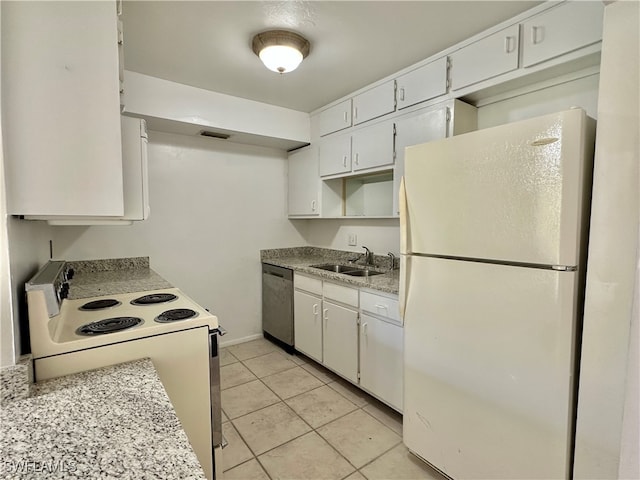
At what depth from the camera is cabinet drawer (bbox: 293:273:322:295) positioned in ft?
9.07

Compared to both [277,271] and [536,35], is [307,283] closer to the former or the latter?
[277,271]

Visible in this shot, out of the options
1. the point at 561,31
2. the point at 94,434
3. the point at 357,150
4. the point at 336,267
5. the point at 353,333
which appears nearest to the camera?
the point at 94,434

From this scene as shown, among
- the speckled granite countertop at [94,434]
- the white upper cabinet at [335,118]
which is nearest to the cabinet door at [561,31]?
the white upper cabinet at [335,118]

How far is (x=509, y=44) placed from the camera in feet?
5.95

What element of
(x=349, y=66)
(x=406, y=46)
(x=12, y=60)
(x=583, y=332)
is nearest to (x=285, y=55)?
(x=349, y=66)

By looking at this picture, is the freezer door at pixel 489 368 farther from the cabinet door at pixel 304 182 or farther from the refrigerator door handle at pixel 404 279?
the cabinet door at pixel 304 182

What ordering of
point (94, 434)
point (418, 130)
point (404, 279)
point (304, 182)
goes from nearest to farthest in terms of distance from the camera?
1. point (94, 434)
2. point (404, 279)
3. point (418, 130)
4. point (304, 182)

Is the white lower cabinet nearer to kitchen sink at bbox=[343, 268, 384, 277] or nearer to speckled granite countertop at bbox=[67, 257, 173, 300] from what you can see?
kitchen sink at bbox=[343, 268, 384, 277]

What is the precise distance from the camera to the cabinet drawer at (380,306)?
2.08m

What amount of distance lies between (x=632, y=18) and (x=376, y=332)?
1.91 m

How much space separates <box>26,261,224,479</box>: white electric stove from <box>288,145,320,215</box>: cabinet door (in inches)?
76.5

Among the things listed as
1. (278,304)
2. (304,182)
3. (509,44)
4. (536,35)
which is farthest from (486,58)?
(278,304)

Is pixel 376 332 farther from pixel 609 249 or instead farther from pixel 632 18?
pixel 632 18

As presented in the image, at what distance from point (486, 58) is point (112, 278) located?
296 cm
